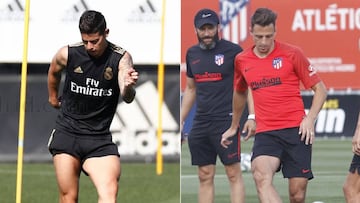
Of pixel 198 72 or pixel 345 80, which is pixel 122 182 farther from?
pixel 345 80

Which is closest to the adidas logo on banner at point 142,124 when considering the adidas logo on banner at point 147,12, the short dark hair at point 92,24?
the adidas logo on banner at point 147,12

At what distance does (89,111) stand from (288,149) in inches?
83.9

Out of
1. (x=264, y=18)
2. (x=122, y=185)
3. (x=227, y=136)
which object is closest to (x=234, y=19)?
(x=122, y=185)

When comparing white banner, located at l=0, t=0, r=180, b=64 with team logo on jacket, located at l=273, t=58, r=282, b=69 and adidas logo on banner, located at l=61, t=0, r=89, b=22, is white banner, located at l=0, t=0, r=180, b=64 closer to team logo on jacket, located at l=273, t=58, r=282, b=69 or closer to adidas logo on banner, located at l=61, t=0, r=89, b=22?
adidas logo on banner, located at l=61, t=0, r=89, b=22

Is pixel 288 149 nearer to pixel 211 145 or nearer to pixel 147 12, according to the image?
pixel 211 145

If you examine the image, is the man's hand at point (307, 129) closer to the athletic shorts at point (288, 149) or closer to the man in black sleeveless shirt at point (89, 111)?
the athletic shorts at point (288, 149)

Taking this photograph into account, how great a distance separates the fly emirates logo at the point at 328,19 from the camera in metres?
25.9

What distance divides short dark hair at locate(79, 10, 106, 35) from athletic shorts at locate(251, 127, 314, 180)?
7.10 ft

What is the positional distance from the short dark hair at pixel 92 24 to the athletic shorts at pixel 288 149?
2.16 m

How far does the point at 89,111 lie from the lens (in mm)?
10375

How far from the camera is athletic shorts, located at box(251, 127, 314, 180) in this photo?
11227 mm

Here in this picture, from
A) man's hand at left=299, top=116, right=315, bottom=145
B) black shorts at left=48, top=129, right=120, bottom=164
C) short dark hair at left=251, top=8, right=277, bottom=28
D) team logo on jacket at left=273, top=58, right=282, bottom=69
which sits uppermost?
short dark hair at left=251, top=8, right=277, bottom=28

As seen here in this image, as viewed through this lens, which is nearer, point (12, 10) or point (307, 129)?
point (307, 129)

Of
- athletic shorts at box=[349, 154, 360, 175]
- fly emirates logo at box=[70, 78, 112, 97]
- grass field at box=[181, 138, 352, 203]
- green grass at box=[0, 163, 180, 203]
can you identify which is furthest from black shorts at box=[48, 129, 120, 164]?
green grass at box=[0, 163, 180, 203]
